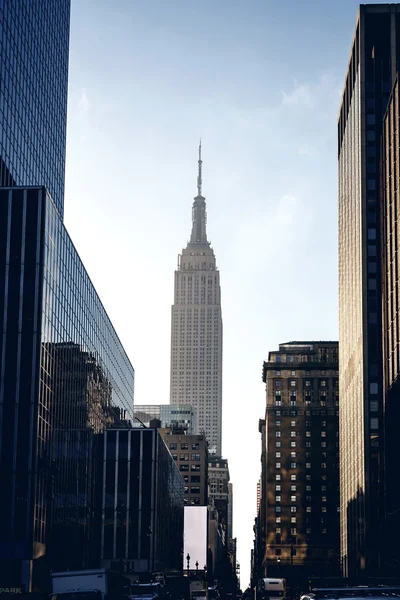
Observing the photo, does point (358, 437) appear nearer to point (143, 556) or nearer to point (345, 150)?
point (143, 556)

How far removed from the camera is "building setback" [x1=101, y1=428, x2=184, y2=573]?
5217 inches

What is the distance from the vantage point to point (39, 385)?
3556 inches

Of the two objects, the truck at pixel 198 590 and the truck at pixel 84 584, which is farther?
the truck at pixel 198 590

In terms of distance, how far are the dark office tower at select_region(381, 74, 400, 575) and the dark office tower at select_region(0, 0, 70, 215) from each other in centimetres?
4007

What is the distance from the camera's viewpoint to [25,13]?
119688 mm

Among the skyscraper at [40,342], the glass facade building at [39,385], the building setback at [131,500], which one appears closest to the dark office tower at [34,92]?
Result: the skyscraper at [40,342]

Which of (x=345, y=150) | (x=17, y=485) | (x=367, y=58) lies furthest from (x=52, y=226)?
(x=345, y=150)

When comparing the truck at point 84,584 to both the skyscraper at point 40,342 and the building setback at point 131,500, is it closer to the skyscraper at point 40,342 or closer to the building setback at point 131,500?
the skyscraper at point 40,342

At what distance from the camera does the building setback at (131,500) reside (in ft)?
435

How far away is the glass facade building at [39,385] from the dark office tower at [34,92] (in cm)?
1504

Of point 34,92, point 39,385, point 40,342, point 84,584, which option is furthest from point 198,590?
point 84,584

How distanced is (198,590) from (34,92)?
198ft

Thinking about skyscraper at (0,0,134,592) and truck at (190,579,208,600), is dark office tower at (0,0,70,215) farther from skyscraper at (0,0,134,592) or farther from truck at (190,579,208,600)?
truck at (190,579,208,600)

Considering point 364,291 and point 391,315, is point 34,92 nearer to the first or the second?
point 364,291
